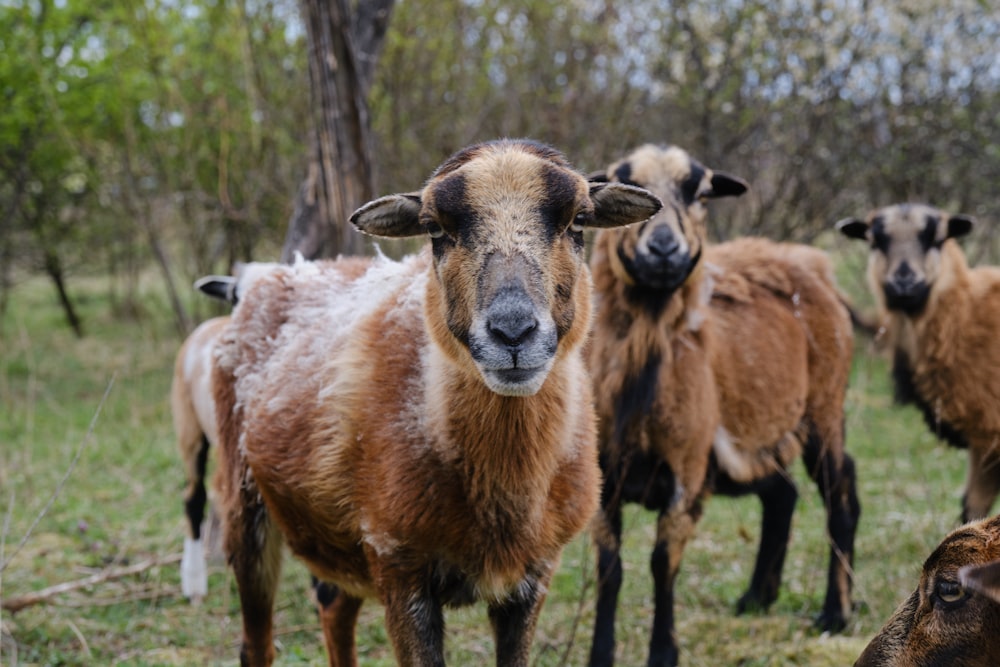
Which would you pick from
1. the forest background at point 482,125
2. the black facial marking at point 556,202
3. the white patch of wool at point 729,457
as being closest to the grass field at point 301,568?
the forest background at point 482,125

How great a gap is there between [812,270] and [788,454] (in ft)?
4.59

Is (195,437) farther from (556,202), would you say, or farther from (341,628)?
(556,202)

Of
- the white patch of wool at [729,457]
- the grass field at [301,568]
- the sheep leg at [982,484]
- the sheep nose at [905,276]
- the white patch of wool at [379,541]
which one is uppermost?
the sheep nose at [905,276]

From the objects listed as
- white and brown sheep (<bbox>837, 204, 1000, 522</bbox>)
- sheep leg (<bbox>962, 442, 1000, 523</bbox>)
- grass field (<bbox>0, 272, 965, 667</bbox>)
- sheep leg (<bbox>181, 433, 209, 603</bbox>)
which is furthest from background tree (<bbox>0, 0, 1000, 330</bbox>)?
sheep leg (<bbox>962, 442, 1000, 523</bbox>)

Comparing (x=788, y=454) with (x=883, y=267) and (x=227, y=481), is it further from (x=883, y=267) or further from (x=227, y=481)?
(x=227, y=481)

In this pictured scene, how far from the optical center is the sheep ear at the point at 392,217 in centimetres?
378

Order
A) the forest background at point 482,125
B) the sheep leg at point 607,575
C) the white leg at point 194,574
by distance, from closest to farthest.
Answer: the sheep leg at point 607,575
the white leg at point 194,574
the forest background at point 482,125

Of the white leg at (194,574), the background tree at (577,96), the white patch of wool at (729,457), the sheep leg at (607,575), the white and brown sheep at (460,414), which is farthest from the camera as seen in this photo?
the background tree at (577,96)

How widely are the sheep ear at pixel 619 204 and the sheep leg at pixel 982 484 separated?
4.50m

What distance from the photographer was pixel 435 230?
366cm

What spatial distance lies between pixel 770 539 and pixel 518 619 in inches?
144

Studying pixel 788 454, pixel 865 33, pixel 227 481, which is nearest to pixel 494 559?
pixel 227 481

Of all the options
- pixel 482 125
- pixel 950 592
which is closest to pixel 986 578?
pixel 950 592

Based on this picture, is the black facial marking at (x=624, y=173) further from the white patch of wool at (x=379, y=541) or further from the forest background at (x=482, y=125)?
the forest background at (x=482, y=125)
